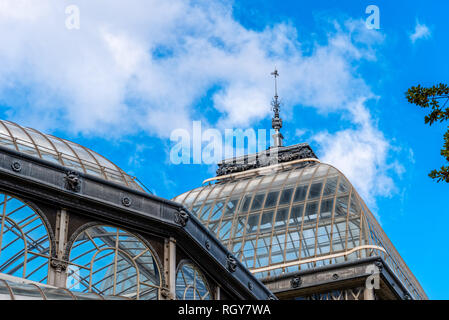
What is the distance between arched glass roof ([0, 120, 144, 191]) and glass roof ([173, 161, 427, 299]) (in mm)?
17566

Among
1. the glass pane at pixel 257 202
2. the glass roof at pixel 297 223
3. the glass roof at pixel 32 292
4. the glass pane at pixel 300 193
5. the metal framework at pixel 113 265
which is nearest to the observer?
the glass roof at pixel 32 292

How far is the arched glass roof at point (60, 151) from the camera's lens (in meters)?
40.3

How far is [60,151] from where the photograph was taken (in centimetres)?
4209

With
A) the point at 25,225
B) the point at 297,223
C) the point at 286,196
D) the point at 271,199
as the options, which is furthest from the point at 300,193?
the point at 25,225

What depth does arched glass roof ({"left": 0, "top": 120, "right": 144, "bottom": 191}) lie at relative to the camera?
4028cm

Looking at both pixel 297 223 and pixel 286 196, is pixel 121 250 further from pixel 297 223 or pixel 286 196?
pixel 286 196

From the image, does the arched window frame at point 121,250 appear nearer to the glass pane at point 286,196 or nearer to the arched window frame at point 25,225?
the arched window frame at point 25,225

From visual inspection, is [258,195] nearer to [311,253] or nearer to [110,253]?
[311,253]

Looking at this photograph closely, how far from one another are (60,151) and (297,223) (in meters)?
23.2

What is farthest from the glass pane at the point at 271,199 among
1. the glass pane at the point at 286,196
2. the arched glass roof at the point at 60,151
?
the arched glass roof at the point at 60,151

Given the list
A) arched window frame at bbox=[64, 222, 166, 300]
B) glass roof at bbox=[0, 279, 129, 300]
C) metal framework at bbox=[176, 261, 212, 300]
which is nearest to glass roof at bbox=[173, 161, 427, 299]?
metal framework at bbox=[176, 261, 212, 300]

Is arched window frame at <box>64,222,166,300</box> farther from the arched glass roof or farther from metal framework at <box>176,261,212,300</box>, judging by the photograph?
the arched glass roof

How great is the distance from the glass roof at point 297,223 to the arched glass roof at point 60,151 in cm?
1757
